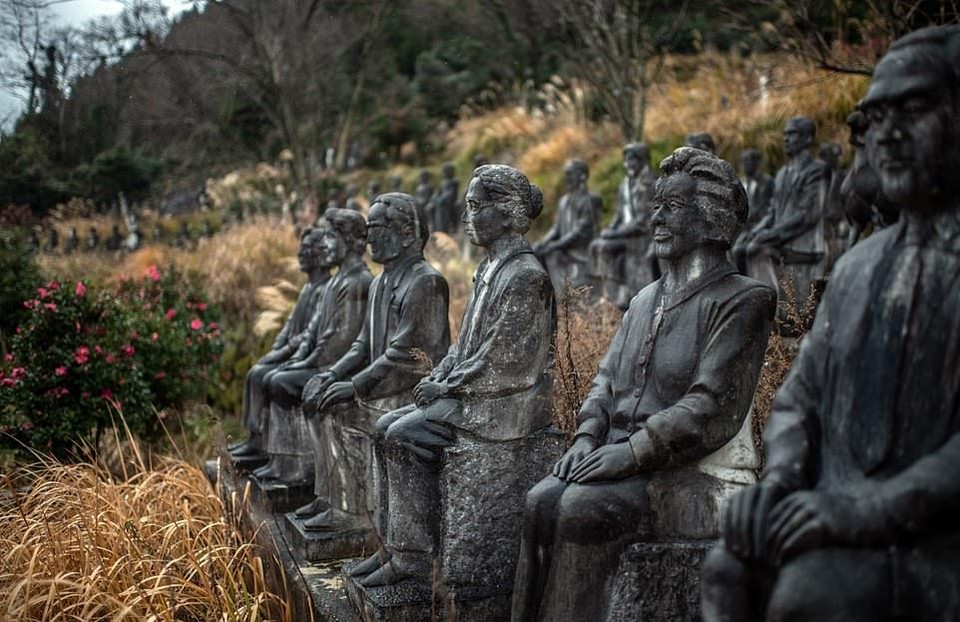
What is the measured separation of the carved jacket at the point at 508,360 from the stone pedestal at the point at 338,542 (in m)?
1.46

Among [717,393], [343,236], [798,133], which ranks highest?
[798,133]

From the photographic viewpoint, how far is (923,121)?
2.37 m

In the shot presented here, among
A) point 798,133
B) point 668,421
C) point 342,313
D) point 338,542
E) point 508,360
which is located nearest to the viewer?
point 668,421

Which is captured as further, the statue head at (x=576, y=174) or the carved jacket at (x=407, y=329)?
the statue head at (x=576, y=174)

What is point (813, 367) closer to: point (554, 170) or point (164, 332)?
point (164, 332)


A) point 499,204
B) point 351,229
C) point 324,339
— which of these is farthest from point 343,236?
point 499,204

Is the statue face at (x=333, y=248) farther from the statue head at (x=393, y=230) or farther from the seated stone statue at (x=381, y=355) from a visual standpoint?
the statue head at (x=393, y=230)

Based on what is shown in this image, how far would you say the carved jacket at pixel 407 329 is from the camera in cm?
505

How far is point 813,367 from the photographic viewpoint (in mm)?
2539

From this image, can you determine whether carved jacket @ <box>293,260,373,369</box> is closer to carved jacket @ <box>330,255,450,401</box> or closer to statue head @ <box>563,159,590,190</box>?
carved jacket @ <box>330,255,450,401</box>

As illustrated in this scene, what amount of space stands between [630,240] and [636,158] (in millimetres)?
869

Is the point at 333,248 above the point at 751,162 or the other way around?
the other way around

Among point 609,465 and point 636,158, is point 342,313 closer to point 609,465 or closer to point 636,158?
point 609,465

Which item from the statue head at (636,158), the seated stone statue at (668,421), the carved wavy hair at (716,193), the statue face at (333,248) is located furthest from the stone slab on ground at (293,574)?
the statue head at (636,158)
